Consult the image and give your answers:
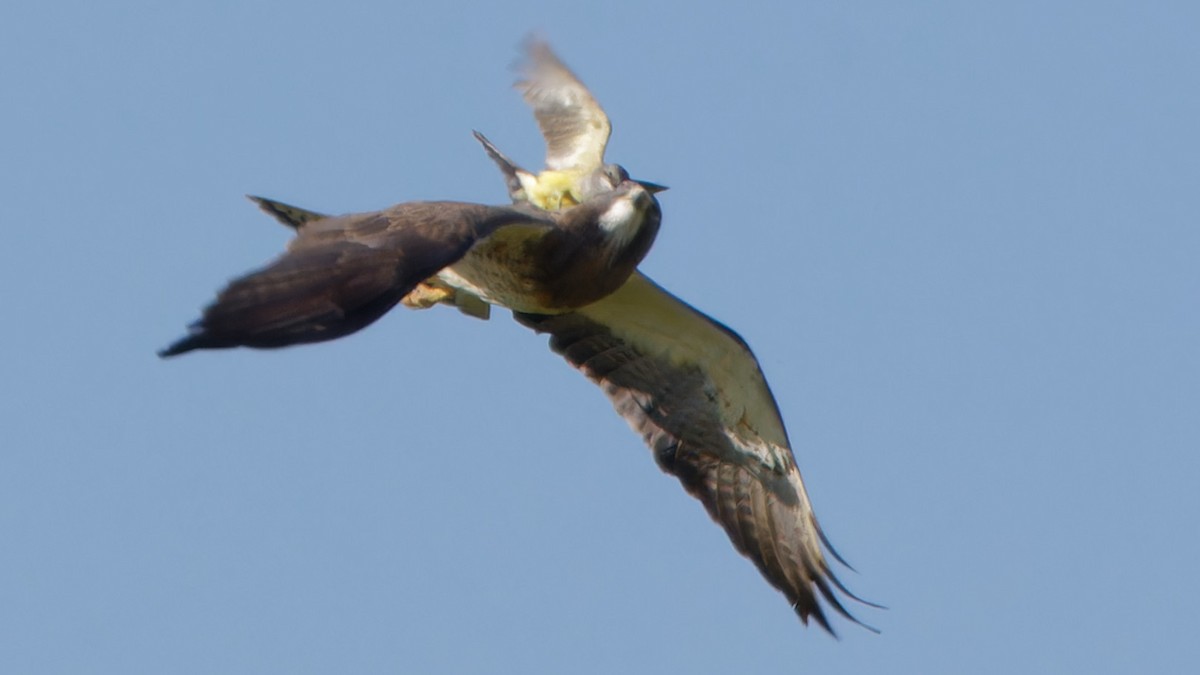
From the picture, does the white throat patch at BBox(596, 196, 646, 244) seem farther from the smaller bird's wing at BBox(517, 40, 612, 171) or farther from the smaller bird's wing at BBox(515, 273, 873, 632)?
the smaller bird's wing at BBox(517, 40, 612, 171)

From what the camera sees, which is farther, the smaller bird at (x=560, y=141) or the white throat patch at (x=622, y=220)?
the smaller bird at (x=560, y=141)

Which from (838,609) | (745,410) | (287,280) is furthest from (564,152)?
(287,280)

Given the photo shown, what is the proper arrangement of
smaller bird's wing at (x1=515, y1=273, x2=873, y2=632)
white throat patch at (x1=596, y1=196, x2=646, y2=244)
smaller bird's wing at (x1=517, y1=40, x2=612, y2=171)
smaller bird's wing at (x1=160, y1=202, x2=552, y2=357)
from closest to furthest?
1. smaller bird's wing at (x1=160, y1=202, x2=552, y2=357)
2. white throat patch at (x1=596, y1=196, x2=646, y2=244)
3. smaller bird's wing at (x1=515, y1=273, x2=873, y2=632)
4. smaller bird's wing at (x1=517, y1=40, x2=612, y2=171)

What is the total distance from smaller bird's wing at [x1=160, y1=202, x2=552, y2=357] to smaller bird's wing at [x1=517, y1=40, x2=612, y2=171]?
3198mm

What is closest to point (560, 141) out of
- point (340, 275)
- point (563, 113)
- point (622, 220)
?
point (563, 113)

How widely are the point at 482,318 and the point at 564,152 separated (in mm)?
1894

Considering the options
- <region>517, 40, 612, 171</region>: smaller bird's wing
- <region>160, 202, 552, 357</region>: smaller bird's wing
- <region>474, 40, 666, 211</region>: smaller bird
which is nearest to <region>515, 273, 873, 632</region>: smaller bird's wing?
<region>474, 40, 666, 211</region>: smaller bird

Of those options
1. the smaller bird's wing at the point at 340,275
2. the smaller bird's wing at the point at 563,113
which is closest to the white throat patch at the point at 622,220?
the smaller bird's wing at the point at 340,275

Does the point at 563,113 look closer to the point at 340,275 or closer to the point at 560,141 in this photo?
the point at 560,141

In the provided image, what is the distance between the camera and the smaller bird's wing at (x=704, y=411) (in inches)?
476

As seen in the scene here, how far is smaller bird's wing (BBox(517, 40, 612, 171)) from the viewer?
13.0 m

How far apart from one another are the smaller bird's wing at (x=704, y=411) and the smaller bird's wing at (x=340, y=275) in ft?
7.93

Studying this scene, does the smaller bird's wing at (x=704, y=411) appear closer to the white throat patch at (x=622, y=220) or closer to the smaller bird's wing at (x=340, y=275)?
the white throat patch at (x=622, y=220)

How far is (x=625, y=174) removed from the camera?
12.0 meters
